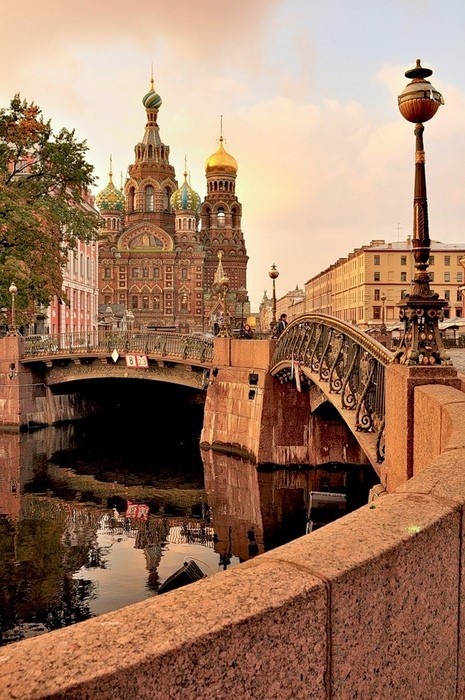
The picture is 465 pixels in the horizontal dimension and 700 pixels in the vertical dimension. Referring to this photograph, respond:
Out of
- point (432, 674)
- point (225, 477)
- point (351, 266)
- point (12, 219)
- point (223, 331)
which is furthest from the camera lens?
point (351, 266)

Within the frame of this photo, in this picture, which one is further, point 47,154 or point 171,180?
point 171,180

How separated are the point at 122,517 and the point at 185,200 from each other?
3861 inches

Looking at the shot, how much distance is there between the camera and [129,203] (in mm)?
120750

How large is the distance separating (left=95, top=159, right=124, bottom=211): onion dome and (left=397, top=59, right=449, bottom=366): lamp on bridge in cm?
11118

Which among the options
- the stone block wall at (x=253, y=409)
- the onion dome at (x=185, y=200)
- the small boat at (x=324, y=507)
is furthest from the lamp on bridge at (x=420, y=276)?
the onion dome at (x=185, y=200)

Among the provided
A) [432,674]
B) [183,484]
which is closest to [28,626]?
[432,674]

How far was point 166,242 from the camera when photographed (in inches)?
4363

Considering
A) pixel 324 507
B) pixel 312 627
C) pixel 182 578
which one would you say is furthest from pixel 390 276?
pixel 312 627

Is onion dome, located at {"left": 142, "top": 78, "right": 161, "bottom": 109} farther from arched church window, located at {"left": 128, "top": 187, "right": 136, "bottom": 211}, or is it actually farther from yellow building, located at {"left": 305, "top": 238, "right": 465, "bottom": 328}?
yellow building, located at {"left": 305, "top": 238, "right": 465, "bottom": 328}

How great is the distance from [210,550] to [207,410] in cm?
1167

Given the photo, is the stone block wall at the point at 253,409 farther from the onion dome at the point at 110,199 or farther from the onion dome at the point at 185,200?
the onion dome at the point at 110,199

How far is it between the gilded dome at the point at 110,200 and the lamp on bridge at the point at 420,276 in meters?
111

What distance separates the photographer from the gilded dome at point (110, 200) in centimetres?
11619

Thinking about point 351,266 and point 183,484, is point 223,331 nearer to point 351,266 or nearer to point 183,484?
point 183,484
